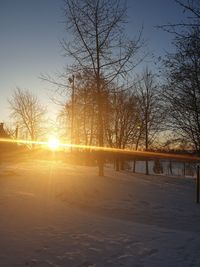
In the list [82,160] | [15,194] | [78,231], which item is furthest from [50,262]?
[82,160]

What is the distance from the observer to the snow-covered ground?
609cm

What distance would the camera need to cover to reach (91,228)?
8047 millimetres

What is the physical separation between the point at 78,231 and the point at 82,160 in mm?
32420

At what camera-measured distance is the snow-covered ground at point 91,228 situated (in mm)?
6091

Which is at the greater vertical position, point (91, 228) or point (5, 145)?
point (5, 145)

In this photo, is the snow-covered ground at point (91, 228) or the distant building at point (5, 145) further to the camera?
the distant building at point (5, 145)

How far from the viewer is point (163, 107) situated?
25.0 metres

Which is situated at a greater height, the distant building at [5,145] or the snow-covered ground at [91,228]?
the distant building at [5,145]

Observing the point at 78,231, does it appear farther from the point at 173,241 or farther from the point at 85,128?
the point at 85,128

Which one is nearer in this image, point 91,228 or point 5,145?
point 91,228

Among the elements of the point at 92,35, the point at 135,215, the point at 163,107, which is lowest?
the point at 135,215

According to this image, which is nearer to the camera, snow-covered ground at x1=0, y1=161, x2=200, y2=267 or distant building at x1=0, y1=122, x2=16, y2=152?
snow-covered ground at x1=0, y1=161, x2=200, y2=267

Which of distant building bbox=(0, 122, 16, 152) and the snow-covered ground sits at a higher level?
distant building bbox=(0, 122, 16, 152)

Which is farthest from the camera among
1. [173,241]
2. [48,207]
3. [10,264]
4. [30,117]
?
[30,117]
